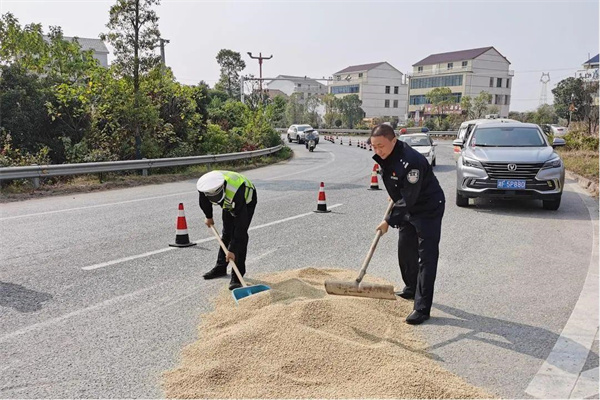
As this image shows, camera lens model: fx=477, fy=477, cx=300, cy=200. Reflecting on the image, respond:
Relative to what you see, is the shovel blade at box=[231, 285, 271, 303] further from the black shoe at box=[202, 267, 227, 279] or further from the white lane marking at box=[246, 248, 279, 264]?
the white lane marking at box=[246, 248, 279, 264]

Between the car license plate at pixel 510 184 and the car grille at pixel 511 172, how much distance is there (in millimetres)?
87

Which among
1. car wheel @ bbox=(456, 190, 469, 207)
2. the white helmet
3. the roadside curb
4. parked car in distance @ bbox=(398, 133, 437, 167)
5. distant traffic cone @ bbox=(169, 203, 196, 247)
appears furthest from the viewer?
parked car in distance @ bbox=(398, 133, 437, 167)

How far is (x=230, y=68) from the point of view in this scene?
70375 millimetres

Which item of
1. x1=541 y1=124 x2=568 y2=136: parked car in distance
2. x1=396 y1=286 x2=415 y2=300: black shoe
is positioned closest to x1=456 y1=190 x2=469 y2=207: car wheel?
x1=396 y1=286 x2=415 y2=300: black shoe

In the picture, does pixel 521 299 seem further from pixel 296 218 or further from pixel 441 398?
pixel 296 218

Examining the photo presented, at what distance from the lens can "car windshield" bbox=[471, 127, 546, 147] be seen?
9.95 m

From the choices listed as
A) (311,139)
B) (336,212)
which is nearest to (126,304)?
(336,212)

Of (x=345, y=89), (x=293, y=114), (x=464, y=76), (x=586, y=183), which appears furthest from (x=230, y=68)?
(x=586, y=183)

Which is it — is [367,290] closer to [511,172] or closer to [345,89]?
[511,172]

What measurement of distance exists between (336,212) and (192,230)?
3.00m

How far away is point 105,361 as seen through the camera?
11.1 feet

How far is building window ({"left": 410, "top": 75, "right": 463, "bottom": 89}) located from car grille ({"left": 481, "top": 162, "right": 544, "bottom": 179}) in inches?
3046

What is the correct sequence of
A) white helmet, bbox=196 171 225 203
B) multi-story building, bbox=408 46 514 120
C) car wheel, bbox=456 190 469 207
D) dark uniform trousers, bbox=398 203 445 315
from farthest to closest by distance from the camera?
multi-story building, bbox=408 46 514 120, car wheel, bbox=456 190 469 207, white helmet, bbox=196 171 225 203, dark uniform trousers, bbox=398 203 445 315

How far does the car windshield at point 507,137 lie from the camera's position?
9.95 m
